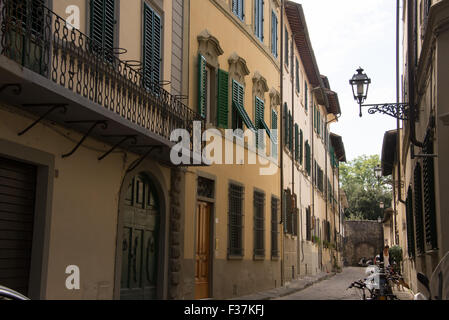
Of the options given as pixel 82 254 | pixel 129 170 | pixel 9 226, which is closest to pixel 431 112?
pixel 129 170

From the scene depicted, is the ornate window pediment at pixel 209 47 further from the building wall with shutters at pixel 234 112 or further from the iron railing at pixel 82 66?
the iron railing at pixel 82 66

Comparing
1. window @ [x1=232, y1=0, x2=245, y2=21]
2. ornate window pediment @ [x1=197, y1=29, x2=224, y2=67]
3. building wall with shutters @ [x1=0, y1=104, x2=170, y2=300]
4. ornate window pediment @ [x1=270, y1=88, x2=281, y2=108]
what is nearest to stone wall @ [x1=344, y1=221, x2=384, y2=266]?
ornate window pediment @ [x1=270, y1=88, x2=281, y2=108]

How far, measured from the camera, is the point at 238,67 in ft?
56.7

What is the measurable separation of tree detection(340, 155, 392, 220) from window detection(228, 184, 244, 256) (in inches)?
2454

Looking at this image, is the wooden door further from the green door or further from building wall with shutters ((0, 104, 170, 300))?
building wall with shutters ((0, 104, 170, 300))

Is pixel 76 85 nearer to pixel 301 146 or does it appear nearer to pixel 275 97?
pixel 275 97

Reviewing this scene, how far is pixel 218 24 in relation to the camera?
632 inches

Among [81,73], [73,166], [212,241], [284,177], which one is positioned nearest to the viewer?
[81,73]

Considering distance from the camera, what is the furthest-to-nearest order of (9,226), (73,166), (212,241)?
(212,241)
(73,166)
(9,226)

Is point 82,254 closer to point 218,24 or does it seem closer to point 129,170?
point 129,170

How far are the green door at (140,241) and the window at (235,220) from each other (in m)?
4.12

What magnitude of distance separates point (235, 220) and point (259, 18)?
696cm

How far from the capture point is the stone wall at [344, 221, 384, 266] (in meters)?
60.7
